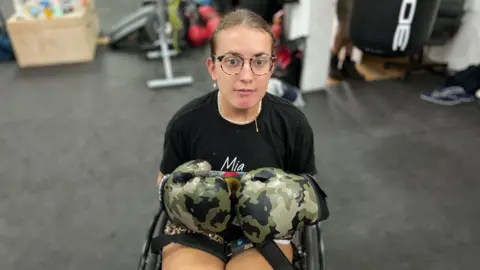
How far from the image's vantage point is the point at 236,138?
110cm

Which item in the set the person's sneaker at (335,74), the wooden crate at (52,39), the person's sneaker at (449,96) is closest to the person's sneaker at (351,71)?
the person's sneaker at (335,74)

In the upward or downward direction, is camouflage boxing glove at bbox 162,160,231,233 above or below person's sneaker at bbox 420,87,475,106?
above

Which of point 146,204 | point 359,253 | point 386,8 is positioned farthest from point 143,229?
point 386,8

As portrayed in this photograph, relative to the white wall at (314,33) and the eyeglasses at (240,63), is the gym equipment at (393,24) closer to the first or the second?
the white wall at (314,33)

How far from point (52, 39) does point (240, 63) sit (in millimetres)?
2924

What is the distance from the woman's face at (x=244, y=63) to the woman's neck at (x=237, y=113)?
3.2 inches

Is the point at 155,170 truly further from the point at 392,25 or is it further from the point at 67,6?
the point at 67,6

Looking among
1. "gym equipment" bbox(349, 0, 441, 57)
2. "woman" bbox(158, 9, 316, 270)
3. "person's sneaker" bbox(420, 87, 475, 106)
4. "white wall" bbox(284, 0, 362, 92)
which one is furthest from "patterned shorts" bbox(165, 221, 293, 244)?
"person's sneaker" bbox(420, 87, 475, 106)

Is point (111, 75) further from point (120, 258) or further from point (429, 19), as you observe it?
point (429, 19)

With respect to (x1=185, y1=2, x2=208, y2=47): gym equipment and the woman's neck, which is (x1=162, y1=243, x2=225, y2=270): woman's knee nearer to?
the woman's neck

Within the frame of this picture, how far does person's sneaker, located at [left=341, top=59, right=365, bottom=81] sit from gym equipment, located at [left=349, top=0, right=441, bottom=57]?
1.35m

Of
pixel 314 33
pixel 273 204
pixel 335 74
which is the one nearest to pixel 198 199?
pixel 273 204

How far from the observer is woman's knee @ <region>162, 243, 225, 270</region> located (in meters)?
1.03

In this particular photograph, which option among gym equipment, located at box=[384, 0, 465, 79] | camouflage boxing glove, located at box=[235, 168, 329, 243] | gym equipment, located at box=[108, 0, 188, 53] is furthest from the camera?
gym equipment, located at box=[108, 0, 188, 53]
